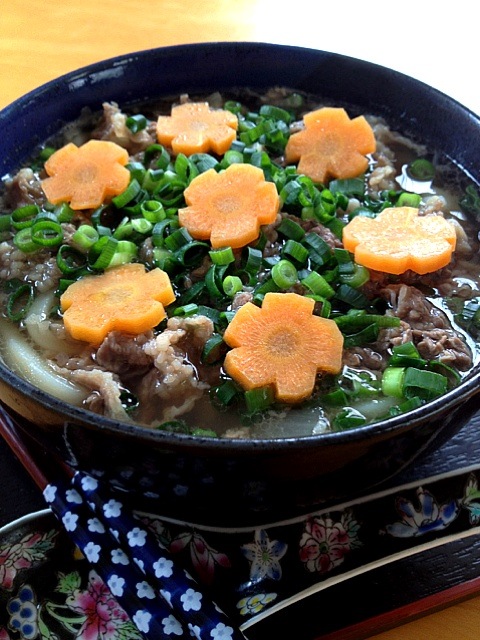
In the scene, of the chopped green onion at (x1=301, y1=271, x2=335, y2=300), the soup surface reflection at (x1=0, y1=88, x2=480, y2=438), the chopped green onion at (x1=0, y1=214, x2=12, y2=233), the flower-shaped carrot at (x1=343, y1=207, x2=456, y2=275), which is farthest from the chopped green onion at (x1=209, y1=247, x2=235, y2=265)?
the chopped green onion at (x1=0, y1=214, x2=12, y2=233)

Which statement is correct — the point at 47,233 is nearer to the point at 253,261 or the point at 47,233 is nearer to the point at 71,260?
the point at 71,260

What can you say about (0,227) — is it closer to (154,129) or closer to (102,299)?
(102,299)

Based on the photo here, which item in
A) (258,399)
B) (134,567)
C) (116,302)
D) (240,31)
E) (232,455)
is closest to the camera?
(232,455)

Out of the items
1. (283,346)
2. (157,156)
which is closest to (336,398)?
→ (283,346)

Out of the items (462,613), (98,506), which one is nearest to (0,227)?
(98,506)

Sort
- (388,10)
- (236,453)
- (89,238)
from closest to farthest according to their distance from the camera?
(236,453) < (89,238) < (388,10)

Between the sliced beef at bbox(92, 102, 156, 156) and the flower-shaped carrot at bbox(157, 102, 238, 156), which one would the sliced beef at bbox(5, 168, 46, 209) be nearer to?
the sliced beef at bbox(92, 102, 156, 156)
